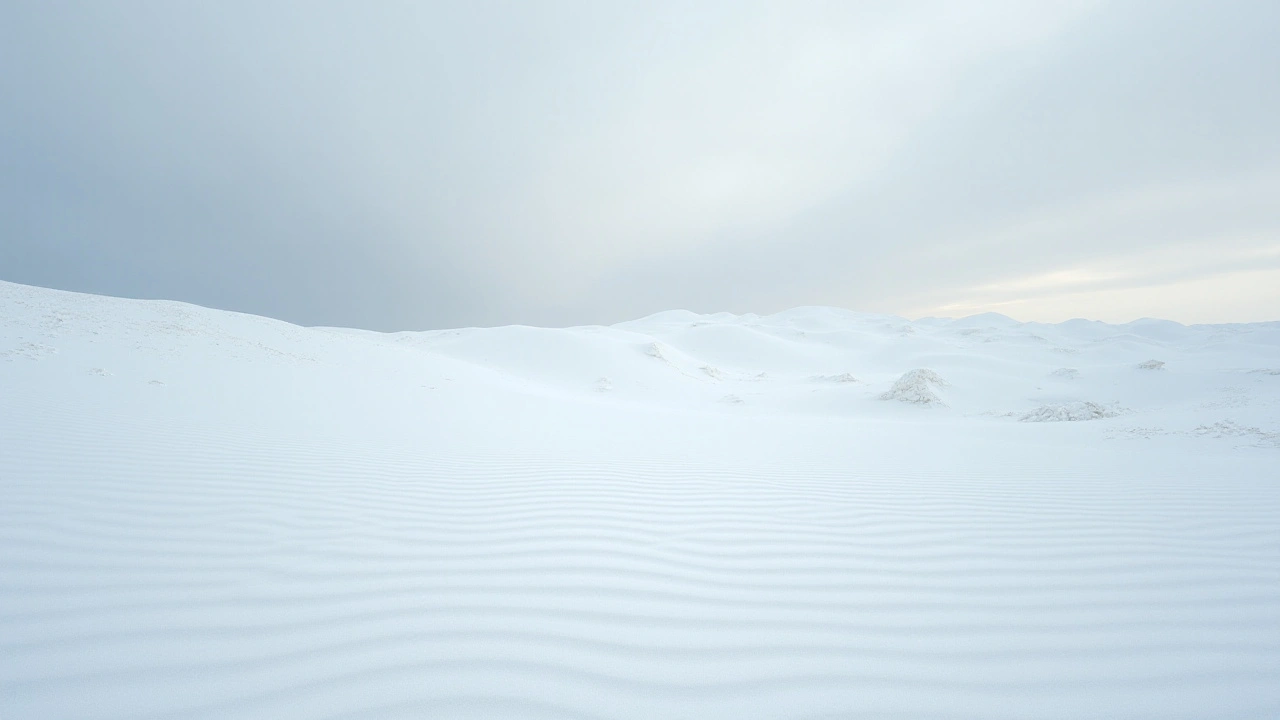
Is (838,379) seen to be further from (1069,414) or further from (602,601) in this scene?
(602,601)

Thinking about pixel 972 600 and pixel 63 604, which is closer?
pixel 63 604

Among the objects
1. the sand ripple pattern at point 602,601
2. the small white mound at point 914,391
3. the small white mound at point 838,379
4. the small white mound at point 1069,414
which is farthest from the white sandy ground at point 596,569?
the small white mound at point 838,379

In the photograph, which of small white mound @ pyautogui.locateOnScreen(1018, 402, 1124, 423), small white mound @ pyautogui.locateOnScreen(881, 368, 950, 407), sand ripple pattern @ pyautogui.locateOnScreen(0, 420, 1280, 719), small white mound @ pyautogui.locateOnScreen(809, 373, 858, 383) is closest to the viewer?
sand ripple pattern @ pyautogui.locateOnScreen(0, 420, 1280, 719)

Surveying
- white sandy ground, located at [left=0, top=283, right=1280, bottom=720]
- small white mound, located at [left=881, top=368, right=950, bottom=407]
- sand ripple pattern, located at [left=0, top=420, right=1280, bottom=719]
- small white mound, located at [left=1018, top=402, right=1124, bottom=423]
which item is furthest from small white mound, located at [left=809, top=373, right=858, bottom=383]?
sand ripple pattern, located at [left=0, top=420, right=1280, bottom=719]

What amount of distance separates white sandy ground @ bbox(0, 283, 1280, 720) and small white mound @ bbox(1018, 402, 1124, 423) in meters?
3.19

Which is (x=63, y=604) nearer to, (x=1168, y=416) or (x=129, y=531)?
(x=129, y=531)

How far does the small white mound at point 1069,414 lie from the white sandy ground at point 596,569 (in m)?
3.19

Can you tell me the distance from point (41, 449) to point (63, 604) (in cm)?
344

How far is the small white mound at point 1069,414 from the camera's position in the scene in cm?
1045

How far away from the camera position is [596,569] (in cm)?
268

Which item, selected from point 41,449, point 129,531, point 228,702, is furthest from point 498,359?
point 228,702

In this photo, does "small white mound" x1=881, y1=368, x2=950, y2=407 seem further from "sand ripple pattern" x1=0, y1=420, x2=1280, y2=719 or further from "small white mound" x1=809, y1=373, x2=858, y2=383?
"sand ripple pattern" x1=0, y1=420, x2=1280, y2=719

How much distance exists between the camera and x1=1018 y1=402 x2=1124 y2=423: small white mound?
10.5 meters

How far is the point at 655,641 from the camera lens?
2053 millimetres
